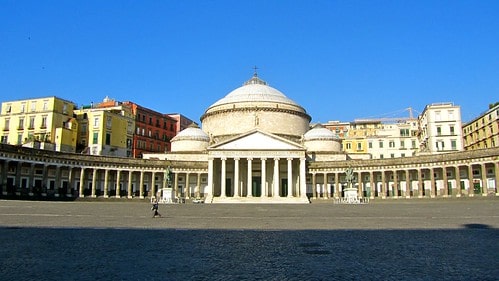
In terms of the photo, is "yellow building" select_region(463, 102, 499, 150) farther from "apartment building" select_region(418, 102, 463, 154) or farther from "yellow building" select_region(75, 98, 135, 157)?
"yellow building" select_region(75, 98, 135, 157)

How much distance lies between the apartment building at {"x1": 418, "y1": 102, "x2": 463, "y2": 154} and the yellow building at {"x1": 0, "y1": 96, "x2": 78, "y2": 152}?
62.2m

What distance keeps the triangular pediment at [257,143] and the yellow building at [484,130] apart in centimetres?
3703

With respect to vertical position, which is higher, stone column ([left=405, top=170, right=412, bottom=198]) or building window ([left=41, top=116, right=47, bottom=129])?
building window ([left=41, top=116, right=47, bottom=129])

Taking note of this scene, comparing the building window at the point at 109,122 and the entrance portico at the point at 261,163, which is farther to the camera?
the building window at the point at 109,122

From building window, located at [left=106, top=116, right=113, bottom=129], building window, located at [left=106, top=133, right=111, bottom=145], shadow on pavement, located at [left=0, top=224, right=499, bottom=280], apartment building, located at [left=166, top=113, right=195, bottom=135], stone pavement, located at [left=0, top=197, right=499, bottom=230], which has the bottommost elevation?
shadow on pavement, located at [left=0, top=224, right=499, bottom=280]

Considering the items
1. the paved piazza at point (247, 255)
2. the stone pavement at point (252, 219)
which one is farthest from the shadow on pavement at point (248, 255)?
the stone pavement at point (252, 219)

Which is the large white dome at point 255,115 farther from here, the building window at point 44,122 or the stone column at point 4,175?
the stone column at point 4,175

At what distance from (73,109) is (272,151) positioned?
119ft

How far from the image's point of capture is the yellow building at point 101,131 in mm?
74656

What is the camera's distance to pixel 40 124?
70.4 meters

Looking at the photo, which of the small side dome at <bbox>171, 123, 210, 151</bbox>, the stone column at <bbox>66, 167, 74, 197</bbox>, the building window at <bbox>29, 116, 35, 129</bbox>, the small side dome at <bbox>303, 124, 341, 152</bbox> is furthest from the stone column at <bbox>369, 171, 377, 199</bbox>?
the building window at <bbox>29, 116, 35, 129</bbox>

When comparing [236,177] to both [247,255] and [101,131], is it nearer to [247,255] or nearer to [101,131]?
[101,131]

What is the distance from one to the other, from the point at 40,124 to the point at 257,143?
35.1 m

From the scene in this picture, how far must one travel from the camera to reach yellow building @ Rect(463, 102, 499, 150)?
76.4m
